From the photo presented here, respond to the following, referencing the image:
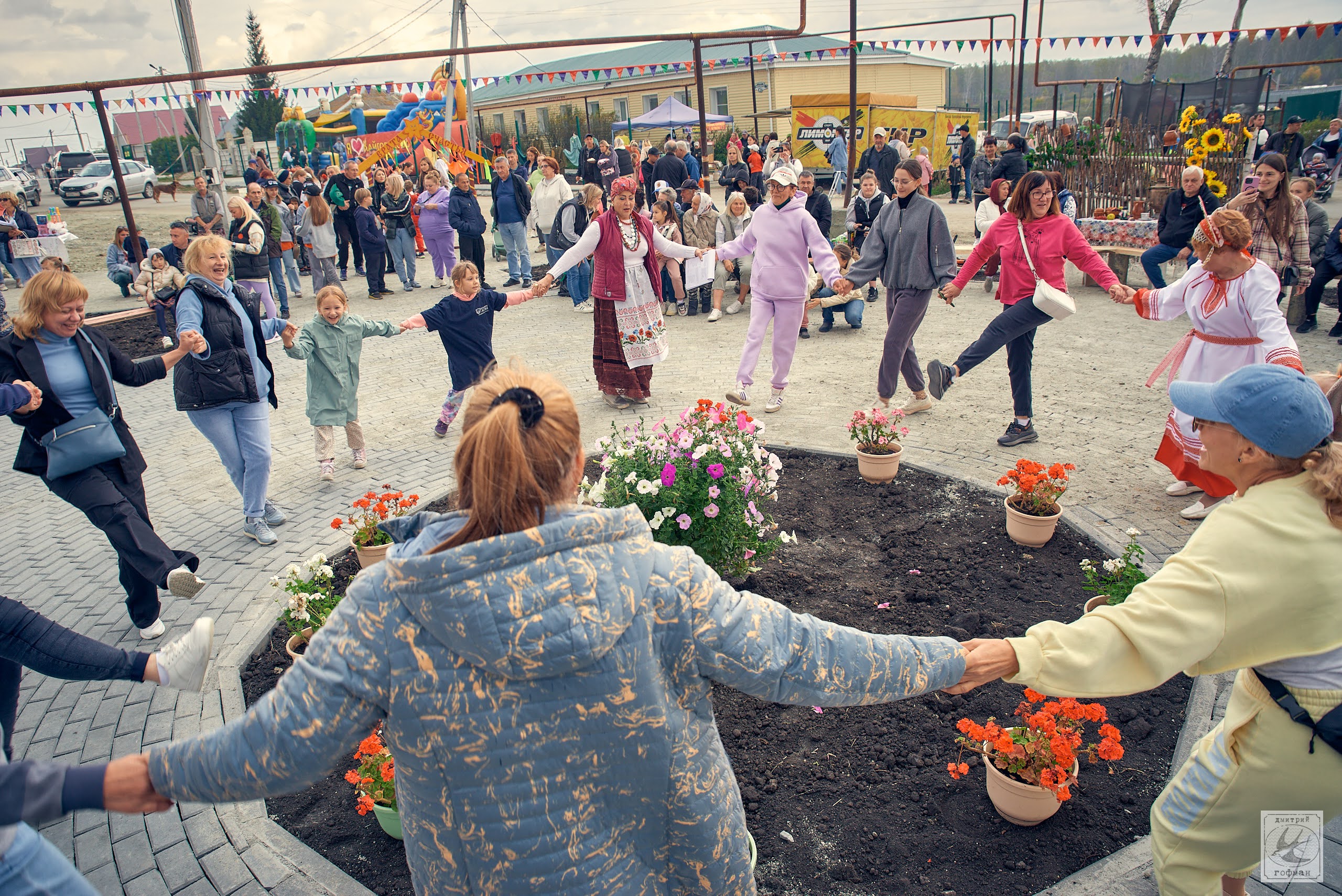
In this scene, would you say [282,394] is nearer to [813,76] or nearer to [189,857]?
[189,857]

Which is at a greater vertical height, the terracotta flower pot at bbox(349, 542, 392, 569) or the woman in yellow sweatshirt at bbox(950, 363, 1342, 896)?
the woman in yellow sweatshirt at bbox(950, 363, 1342, 896)

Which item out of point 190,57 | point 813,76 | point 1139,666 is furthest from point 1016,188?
point 813,76

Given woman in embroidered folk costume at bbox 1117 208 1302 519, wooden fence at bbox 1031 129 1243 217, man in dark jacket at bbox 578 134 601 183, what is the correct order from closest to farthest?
1. woman in embroidered folk costume at bbox 1117 208 1302 519
2. wooden fence at bbox 1031 129 1243 217
3. man in dark jacket at bbox 578 134 601 183

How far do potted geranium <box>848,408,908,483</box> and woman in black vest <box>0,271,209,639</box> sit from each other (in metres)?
4.22

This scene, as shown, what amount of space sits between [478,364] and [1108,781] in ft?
18.3

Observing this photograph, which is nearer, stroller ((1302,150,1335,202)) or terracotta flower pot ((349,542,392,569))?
terracotta flower pot ((349,542,392,569))

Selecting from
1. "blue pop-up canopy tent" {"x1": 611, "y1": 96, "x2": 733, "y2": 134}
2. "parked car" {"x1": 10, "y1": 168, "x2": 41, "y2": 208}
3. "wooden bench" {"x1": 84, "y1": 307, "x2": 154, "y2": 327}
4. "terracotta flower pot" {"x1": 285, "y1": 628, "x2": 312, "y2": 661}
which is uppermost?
"blue pop-up canopy tent" {"x1": 611, "y1": 96, "x2": 733, "y2": 134}

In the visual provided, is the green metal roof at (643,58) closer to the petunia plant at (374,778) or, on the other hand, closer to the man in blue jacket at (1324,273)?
the man in blue jacket at (1324,273)

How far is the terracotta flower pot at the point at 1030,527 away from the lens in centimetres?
483

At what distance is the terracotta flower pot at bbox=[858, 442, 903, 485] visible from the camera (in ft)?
19.1

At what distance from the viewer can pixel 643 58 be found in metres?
48.1

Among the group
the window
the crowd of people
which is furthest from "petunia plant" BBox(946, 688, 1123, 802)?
the window

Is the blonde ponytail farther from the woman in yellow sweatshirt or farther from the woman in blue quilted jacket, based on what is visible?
the woman in yellow sweatshirt

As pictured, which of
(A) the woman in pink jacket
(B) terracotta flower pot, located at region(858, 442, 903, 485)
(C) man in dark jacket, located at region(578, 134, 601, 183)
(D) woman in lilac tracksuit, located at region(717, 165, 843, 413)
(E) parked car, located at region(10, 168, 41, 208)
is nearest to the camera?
(B) terracotta flower pot, located at region(858, 442, 903, 485)
